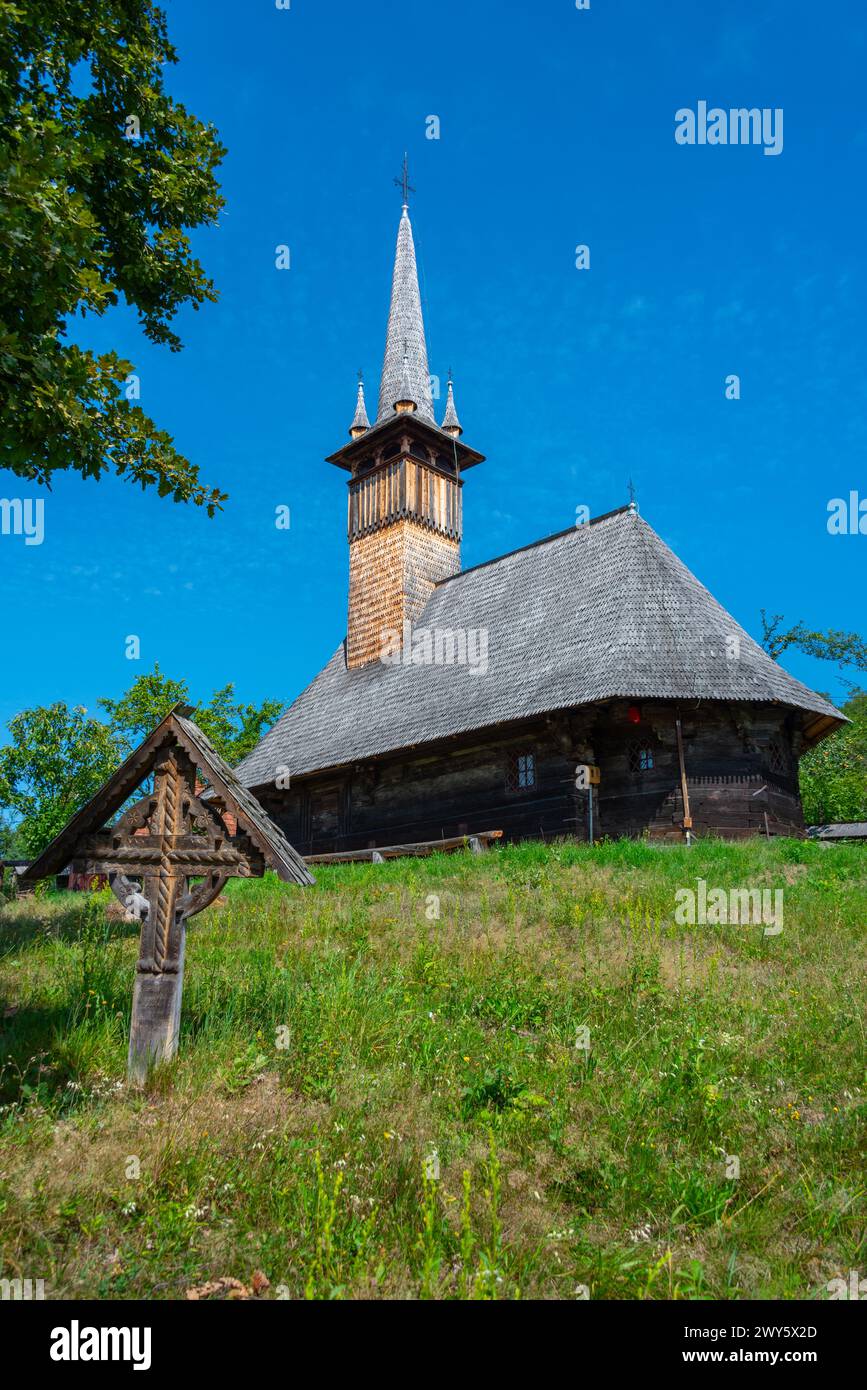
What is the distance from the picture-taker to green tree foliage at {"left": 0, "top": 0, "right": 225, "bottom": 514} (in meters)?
5.37

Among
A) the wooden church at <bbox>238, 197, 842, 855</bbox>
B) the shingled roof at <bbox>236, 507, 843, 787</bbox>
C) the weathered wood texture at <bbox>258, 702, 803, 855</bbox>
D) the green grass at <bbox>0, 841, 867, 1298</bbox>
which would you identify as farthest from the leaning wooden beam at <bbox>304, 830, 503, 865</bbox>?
the green grass at <bbox>0, 841, 867, 1298</bbox>

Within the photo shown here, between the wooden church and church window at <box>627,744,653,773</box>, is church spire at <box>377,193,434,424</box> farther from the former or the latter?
church window at <box>627,744,653,773</box>

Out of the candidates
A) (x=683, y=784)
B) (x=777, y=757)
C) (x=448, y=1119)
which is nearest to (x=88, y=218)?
(x=448, y=1119)

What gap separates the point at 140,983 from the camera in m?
5.44

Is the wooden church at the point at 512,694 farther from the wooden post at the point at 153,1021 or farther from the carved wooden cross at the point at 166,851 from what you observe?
the wooden post at the point at 153,1021

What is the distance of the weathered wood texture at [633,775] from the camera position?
16266 mm

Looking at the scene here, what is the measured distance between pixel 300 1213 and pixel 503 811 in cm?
1398

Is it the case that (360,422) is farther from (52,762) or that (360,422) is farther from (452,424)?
(52,762)

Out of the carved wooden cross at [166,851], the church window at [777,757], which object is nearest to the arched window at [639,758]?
the church window at [777,757]

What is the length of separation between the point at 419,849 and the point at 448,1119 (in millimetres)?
12830

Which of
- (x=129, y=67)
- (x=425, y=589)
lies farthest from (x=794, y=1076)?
(x=425, y=589)

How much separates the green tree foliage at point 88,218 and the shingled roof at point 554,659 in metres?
10.2

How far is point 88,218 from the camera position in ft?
18.1
